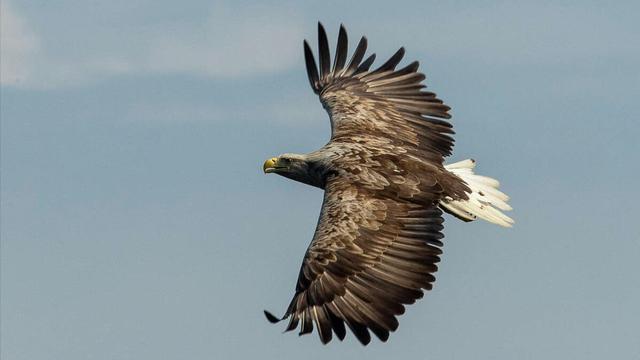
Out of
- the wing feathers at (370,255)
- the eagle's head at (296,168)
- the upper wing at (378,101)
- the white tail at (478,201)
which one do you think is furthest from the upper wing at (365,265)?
the upper wing at (378,101)

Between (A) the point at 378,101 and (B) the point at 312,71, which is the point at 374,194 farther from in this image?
(B) the point at 312,71

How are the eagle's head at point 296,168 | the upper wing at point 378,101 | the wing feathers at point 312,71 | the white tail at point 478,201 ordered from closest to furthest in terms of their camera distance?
the white tail at point 478,201, the eagle's head at point 296,168, the upper wing at point 378,101, the wing feathers at point 312,71

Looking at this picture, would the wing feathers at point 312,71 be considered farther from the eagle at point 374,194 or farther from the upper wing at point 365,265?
the upper wing at point 365,265

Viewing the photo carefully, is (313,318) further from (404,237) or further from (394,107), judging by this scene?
(394,107)

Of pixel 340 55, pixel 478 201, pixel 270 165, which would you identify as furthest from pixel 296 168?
pixel 340 55

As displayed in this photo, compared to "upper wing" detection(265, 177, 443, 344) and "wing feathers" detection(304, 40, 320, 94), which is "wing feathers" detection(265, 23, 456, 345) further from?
"wing feathers" detection(304, 40, 320, 94)

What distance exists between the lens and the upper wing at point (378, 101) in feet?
70.9

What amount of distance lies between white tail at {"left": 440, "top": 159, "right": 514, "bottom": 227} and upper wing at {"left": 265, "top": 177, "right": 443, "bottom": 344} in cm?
99

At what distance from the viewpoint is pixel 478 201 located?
802 inches

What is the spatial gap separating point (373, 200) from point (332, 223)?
77cm

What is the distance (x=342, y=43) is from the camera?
23984 mm

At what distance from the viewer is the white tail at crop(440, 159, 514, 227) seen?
19984 millimetres

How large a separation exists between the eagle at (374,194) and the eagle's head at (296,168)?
0.02m

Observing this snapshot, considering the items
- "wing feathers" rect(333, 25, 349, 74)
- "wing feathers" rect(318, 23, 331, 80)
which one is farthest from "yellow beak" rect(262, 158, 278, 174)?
"wing feathers" rect(333, 25, 349, 74)
